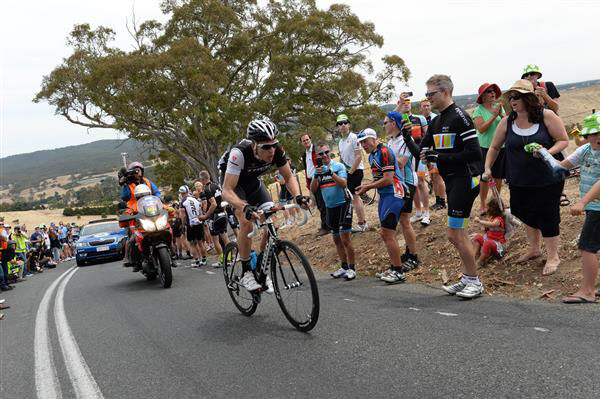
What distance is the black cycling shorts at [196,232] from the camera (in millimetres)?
12273

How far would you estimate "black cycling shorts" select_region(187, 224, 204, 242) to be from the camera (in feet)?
40.3

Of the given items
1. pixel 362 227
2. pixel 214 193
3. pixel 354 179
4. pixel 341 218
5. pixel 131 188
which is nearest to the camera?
pixel 341 218

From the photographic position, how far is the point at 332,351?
4.14m

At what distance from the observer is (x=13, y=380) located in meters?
4.52

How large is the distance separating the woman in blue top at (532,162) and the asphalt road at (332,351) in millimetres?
1075

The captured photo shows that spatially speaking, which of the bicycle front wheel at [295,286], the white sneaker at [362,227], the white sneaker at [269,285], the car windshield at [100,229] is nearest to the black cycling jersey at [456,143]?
the bicycle front wheel at [295,286]

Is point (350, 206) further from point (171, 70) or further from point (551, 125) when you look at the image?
point (171, 70)

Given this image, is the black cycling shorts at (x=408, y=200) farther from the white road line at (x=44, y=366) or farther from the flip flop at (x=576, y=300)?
the white road line at (x=44, y=366)

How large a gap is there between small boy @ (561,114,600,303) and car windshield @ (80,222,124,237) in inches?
722

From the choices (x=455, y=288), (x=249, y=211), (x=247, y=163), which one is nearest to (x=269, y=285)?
(x=249, y=211)

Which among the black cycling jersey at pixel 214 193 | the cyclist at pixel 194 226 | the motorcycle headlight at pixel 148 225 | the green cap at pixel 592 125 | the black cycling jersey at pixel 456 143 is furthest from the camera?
the cyclist at pixel 194 226

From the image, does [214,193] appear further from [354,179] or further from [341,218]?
[341,218]

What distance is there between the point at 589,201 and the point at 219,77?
23.5m

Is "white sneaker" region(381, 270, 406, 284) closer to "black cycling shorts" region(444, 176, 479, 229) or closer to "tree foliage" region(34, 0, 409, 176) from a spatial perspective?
"black cycling shorts" region(444, 176, 479, 229)
